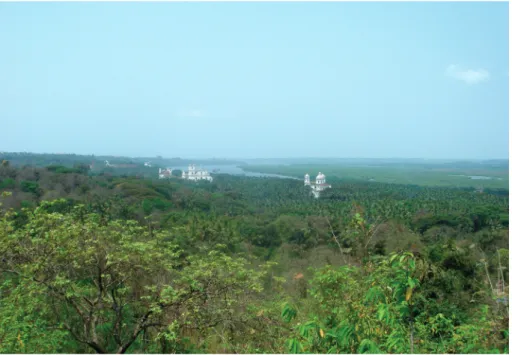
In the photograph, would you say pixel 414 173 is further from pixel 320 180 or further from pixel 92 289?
pixel 92 289

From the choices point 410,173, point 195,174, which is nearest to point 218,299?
point 195,174

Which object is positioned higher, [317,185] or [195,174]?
[195,174]

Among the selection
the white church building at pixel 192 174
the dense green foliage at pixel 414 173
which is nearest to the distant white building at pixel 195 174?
the white church building at pixel 192 174

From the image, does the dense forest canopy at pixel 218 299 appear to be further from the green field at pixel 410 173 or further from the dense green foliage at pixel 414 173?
the green field at pixel 410 173

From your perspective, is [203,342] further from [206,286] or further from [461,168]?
[461,168]

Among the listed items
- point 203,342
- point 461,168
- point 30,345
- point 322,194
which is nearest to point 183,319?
point 203,342

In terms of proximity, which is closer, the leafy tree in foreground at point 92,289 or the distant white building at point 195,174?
the leafy tree in foreground at point 92,289
